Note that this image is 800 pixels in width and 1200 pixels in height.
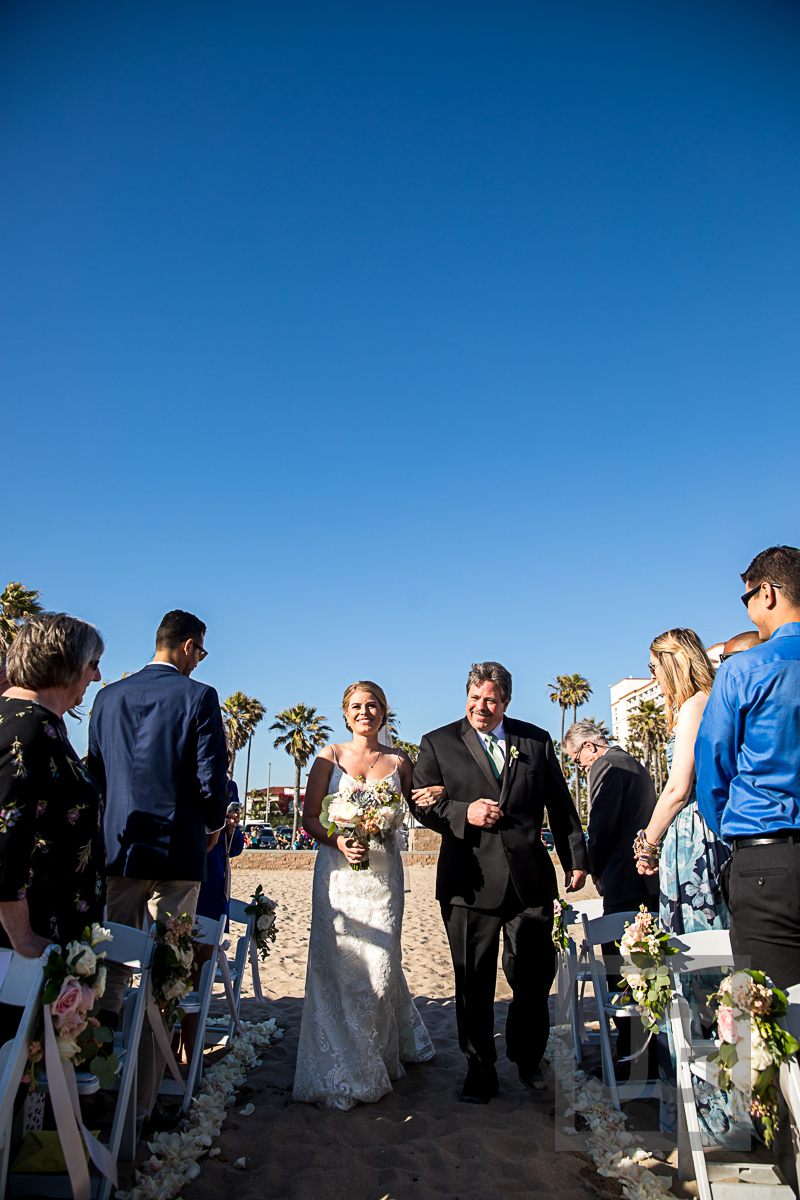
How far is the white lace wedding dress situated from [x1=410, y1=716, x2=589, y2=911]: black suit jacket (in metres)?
0.40

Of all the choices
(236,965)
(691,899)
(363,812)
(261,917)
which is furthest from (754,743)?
(236,965)

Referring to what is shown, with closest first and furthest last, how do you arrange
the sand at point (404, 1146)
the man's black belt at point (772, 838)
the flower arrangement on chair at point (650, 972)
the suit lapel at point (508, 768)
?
the man's black belt at point (772, 838) → the flower arrangement on chair at point (650, 972) → the sand at point (404, 1146) → the suit lapel at point (508, 768)

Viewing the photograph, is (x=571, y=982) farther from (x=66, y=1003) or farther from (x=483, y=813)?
(x=66, y=1003)

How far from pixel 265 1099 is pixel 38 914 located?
244cm

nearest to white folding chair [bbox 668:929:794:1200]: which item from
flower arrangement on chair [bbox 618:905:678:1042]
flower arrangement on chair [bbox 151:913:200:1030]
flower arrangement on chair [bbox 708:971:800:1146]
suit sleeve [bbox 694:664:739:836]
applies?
flower arrangement on chair [bbox 618:905:678:1042]

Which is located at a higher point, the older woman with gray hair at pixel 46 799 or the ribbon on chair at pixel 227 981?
the older woman with gray hair at pixel 46 799

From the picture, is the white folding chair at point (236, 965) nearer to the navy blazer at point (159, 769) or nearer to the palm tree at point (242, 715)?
the navy blazer at point (159, 769)

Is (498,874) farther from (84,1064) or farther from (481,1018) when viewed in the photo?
(84,1064)

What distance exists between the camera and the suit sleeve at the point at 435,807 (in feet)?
15.6

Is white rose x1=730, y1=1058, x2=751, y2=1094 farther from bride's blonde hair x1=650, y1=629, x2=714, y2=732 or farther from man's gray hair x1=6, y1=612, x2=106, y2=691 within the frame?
man's gray hair x1=6, y1=612, x2=106, y2=691

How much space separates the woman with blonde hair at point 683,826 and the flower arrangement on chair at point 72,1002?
2569mm

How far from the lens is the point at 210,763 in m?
4.25

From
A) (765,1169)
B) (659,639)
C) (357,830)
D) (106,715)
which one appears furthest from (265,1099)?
(659,639)

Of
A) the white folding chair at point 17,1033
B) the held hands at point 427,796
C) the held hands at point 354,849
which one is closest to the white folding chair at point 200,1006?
the held hands at point 354,849
